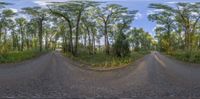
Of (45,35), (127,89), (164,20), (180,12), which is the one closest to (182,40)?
(164,20)

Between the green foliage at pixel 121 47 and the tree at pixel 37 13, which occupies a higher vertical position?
the tree at pixel 37 13

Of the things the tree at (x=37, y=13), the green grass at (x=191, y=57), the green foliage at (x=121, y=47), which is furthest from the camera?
the tree at (x=37, y=13)

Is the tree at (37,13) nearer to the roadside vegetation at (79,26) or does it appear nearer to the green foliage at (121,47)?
the roadside vegetation at (79,26)

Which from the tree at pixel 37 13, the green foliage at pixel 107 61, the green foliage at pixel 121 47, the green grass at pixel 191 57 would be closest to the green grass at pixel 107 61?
the green foliage at pixel 107 61

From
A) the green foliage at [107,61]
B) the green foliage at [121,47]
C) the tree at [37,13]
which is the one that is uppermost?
the tree at [37,13]

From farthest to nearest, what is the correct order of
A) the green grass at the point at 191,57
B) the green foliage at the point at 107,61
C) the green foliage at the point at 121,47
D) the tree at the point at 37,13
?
the tree at the point at 37,13 → the green foliage at the point at 121,47 → the green grass at the point at 191,57 → the green foliage at the point at 107,61

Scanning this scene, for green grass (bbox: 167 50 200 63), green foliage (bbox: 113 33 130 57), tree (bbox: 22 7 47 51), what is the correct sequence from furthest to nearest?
tree (bbox: 22 7 47 51) → green foliage (bbox: 113 33 130 57) → green grass (bbox: 167 50 200 63)

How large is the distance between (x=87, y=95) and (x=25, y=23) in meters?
64.0

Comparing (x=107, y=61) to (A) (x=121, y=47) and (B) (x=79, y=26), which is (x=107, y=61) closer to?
(A) (x=121, y=47)

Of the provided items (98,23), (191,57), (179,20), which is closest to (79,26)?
(98,23)

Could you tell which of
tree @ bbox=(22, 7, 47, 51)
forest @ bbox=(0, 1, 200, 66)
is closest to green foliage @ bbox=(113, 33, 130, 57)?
forest @ bbox=(0, 1, 200, 66)

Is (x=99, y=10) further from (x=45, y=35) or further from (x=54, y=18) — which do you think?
(x=45, y=35)

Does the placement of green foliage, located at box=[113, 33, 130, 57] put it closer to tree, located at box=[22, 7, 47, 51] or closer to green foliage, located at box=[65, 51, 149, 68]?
green foliage, located at box=[65, 51, 149, 68]

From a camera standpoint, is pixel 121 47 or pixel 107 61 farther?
pixel 121 47
